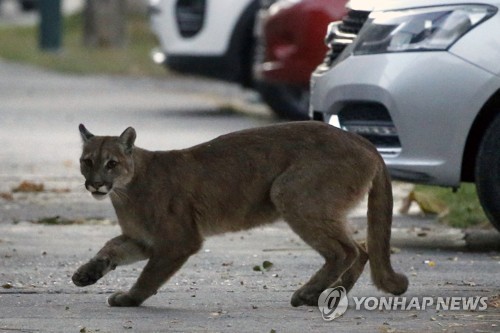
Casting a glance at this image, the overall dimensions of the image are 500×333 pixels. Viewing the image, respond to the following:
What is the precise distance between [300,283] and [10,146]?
22.7 feet

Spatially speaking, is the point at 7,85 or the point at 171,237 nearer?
the point at 171,237

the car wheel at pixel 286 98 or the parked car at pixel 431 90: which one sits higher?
the parked car at pixel 431 90

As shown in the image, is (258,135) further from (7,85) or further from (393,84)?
(7,85)

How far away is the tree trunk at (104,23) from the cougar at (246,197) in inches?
874

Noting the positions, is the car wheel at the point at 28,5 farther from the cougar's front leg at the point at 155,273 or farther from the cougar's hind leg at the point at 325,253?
the cougar's hind leg at the point at 325,253

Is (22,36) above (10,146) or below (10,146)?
below

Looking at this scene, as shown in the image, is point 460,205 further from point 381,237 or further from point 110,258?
point 110,258

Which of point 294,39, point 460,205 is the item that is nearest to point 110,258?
point 460,205

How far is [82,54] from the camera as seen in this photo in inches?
1079

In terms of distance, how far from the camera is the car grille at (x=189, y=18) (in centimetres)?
1689

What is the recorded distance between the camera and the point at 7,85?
20.8 meters

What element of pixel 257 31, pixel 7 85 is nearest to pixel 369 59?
pixel 257 31

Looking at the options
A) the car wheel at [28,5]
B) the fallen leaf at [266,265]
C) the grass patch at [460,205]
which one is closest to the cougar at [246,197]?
the fallen leaf at [266,265]

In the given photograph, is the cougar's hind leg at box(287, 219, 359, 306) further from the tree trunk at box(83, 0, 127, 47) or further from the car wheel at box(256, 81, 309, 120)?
the tree trunk at box(83, 0, 127, 47)
